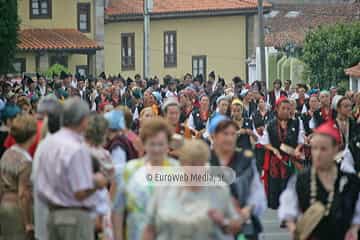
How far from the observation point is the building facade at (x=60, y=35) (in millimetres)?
61281

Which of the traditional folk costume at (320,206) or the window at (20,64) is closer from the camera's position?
the traditional folk costume at (320,206)

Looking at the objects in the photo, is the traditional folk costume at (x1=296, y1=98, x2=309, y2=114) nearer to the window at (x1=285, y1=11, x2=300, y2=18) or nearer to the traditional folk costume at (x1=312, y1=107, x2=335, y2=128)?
the traditional folk costume at (x1=312, y1=107, x2=335, y2=128)

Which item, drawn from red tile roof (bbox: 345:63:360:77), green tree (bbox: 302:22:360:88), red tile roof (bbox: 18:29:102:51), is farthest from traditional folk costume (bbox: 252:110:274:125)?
red tile roof (bbox: 18:29:102:51)

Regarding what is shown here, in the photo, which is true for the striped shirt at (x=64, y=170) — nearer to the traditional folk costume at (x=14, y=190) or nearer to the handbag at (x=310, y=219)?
the traditional folk costume at (x=14, y=190)

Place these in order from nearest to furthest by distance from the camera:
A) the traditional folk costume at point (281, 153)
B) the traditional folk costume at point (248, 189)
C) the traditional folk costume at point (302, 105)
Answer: the traditional folk costume at point (248, 189) < the traditional folk costume at point (281, 153) < the traditional folk costume at point (302, 105)

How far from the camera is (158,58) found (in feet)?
228

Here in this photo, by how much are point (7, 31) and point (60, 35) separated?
30.0m

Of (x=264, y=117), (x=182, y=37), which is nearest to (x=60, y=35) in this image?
(x=182, y=37)

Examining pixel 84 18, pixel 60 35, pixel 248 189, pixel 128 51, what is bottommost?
pixel 248 189

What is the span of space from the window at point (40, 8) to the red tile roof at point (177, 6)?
5.24 m

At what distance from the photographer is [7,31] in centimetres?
3284

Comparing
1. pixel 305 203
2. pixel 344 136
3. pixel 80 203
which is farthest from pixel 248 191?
pixel 344 136

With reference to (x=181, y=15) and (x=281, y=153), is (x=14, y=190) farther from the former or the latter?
(x=181, y=15)

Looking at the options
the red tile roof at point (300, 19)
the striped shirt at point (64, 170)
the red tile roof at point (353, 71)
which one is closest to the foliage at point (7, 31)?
the red tile roof at point (353, 71)
